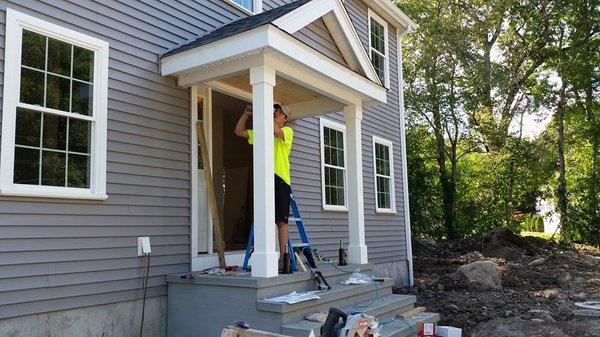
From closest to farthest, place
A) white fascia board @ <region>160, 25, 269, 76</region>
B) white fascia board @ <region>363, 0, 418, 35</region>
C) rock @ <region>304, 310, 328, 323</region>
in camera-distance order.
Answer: rock @ <region>304, 310, 328, 323</region>, white fascia board @ <region>160, 25, 269, 76</region>, white fascia board @ <region>363, 0, 418, 35</region>

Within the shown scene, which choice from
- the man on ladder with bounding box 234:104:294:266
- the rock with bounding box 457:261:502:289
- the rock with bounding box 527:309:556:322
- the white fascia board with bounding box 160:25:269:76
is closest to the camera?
the white fascia board with bounding box 160:25:269:76

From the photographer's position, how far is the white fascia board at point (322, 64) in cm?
510

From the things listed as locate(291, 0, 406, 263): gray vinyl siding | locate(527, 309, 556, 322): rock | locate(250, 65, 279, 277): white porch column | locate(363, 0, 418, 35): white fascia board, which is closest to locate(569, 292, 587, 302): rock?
locate(527, 309, 556, 322): rock

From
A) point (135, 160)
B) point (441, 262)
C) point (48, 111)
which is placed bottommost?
point (441, 262)

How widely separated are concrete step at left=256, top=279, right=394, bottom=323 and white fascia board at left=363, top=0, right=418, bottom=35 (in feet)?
23.5

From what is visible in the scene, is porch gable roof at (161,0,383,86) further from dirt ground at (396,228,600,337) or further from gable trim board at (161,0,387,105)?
dirt ground at (396,228,600,337)

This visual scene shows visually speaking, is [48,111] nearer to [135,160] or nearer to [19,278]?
[135,160]

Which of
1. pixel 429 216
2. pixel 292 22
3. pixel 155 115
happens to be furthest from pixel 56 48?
pixel 429 216

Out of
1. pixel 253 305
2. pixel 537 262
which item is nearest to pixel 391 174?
pixel 537 262

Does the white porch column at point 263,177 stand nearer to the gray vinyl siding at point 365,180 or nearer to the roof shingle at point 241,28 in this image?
the roof shingle at point 241,28

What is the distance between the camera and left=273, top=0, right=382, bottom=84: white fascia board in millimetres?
5531

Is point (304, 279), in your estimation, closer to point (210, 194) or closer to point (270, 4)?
point (210, 194)

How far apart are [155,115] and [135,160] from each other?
59 centimetres

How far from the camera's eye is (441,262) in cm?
1485
